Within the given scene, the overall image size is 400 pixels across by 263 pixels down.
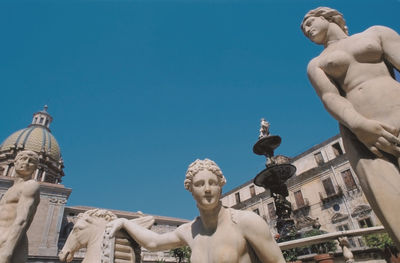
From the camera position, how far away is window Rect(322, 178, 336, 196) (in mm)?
24150

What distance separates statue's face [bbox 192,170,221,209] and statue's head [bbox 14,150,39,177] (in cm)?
286

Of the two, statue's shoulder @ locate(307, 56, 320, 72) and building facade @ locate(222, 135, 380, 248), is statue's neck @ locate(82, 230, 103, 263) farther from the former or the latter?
building facade @ locate(222, 135, 380, 248)

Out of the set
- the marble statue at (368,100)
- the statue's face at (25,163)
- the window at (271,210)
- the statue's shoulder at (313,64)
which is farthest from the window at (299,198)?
the statue's face at (25,163)

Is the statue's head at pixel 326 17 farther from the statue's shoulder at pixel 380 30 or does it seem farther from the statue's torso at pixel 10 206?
the statue's torso at pixel 10 206

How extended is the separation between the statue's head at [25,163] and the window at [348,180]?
83.4ft

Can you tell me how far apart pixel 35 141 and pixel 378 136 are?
52818mm

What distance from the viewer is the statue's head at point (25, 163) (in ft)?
11.5

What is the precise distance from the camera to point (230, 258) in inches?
71.1

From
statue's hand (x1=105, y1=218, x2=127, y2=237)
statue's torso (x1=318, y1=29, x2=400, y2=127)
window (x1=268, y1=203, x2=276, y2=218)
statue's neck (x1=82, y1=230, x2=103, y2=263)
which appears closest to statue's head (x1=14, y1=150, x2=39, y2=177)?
statue's neck (x1=82, y1=230, x2=103, y2=263)

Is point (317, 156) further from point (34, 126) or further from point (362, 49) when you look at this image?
point (34, 126)

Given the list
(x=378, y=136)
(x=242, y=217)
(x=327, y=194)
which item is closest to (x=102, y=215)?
(x=242, y=217)

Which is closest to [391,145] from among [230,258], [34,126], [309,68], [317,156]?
[309,68]

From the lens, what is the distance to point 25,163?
11.6 ft

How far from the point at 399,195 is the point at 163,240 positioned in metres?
1.92
